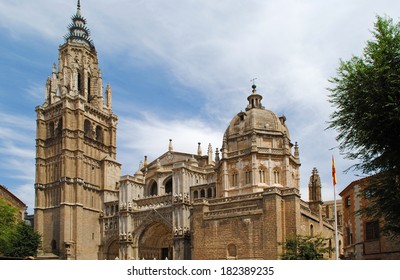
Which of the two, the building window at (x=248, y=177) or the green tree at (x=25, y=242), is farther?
the green tree at (x=25, y=242)

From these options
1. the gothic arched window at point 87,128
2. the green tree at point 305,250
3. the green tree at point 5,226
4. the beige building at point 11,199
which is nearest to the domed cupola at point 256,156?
the green tree at point 305,250

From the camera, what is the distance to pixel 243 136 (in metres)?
48.0

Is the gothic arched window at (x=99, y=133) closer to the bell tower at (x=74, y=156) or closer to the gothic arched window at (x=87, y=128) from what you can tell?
the bell tower at (x=74, y=156)

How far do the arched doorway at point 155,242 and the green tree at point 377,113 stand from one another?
3243cm

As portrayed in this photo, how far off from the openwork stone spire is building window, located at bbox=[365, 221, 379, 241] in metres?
50.7

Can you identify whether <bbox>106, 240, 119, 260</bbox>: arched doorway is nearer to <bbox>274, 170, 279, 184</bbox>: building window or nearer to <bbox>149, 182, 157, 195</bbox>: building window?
<bbox>149, 182, 157, 195</bbox>: building window

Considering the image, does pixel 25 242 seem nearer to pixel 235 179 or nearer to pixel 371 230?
pixel 235 179

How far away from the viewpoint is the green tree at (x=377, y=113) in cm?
2259

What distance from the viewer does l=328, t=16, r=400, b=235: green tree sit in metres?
22.6

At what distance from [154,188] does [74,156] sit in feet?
36.4

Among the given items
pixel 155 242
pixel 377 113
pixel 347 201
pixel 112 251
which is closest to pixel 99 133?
pixel 112 251

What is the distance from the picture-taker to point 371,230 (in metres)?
36.9

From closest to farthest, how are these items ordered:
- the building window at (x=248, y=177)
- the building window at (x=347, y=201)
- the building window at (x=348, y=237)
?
the building window at (x=348, y=237)
the building window at (x=347, y=201)
the building window at (x=248, y=177)
